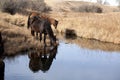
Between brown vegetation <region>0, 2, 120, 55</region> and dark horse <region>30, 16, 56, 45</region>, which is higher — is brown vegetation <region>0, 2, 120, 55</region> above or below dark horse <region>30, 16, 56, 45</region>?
below

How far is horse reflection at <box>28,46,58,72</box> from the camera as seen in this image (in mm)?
23013

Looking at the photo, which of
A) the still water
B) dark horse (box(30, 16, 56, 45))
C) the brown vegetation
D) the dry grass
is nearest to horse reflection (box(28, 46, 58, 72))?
the still water

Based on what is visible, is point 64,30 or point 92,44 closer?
point 92,44

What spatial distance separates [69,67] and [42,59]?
2.95 metres

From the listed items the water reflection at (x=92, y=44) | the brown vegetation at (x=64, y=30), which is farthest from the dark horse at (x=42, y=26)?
the water reflection at (x=92, y=44)

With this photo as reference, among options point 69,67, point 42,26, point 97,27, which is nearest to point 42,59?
point 69,67

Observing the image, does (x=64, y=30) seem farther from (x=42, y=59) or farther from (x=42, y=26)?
(x=42, y=59)

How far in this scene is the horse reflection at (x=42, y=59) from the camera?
2301 cm

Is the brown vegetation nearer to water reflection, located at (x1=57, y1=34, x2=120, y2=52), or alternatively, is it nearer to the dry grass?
the dry grass

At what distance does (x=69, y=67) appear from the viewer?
2317cm

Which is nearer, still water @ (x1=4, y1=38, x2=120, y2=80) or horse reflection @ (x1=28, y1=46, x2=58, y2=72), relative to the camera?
still water @ (x1=4, y1=38, x2=120, y2=80)

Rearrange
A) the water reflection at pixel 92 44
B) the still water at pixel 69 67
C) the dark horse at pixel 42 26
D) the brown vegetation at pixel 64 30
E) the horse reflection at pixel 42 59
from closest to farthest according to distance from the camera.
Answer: the still water at pixel 69 67
the horse reflection at pixel 42 59
the brown vegetation at pixel 64 30
the dark horse at pixel 42 26
the water reflection at pixel 92 44

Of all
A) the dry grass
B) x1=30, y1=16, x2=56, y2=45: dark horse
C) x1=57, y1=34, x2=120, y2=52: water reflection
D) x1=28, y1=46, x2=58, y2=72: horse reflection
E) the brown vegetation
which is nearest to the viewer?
x1=28, y1=46, x2=58, y2=72: horse reflection

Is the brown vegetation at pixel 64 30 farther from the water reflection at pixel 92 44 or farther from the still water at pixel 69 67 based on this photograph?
the still water at pixel 69 67
